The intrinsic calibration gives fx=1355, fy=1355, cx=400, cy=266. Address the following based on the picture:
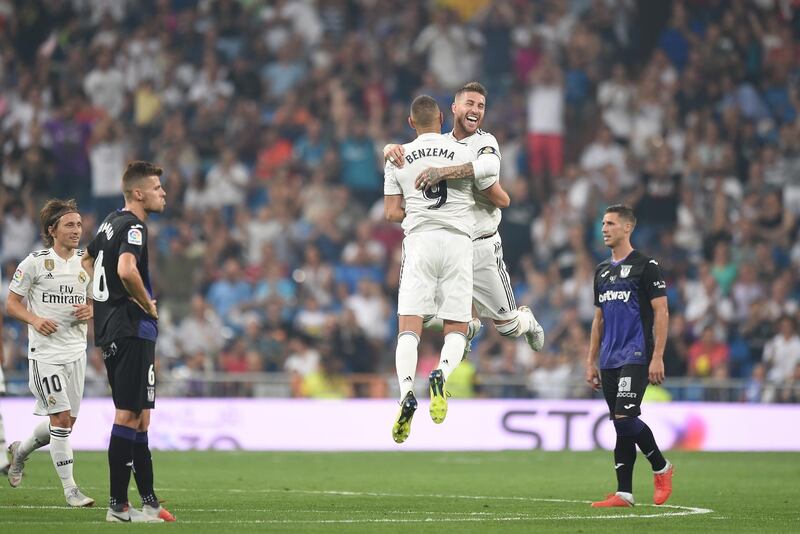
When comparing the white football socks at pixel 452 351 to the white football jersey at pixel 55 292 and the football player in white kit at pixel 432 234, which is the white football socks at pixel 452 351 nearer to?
the football player in white kit at pixel 432 234

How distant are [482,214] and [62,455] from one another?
4.11 m

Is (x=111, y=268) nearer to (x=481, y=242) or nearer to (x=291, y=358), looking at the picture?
(x=481, y=242)

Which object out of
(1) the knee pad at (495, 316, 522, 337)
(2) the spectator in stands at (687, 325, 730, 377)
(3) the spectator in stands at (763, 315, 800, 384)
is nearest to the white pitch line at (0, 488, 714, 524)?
(1) the knee pad at (495, 316, 522, 337)

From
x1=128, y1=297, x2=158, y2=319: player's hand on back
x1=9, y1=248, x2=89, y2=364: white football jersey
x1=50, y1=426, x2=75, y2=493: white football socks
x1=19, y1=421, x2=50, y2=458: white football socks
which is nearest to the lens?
x1=128, y1=297, x2=158, y2=319: player's hand on back

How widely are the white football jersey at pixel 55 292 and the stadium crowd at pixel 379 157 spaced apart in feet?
31.5

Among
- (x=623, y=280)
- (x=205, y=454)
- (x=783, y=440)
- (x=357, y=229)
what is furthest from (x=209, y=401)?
(x=623, y=280)

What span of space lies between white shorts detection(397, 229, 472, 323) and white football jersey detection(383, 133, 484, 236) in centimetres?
10

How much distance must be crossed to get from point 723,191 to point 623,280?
13.8 m

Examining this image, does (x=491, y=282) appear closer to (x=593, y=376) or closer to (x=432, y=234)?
(x=432, y=234)

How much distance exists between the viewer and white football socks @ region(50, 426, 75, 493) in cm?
1120

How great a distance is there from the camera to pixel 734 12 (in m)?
27.2

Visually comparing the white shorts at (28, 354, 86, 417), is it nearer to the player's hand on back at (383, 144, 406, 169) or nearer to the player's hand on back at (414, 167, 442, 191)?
the player's hand on back at (383, 144, 406, 169)

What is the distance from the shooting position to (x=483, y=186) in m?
11.2

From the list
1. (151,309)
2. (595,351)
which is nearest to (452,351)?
(595,351)
